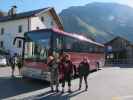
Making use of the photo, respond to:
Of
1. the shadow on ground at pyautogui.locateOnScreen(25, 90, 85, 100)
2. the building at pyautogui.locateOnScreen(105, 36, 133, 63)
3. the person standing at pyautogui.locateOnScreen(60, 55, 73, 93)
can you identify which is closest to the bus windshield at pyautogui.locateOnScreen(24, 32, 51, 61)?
the person standing at pyautogui.locateOnScreen(60, 55, 73, 93)

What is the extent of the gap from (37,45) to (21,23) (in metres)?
36.1

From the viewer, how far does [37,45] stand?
1717 cm

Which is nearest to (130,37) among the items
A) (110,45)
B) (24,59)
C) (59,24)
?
(110,45)

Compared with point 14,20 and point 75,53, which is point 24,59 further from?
point 14,20

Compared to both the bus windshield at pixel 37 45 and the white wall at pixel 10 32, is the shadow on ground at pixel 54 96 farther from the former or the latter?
the white wall at pixel 10 32

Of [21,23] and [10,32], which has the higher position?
[21,23]

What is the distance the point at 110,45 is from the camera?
7969 cm

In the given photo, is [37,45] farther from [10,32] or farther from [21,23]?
[10,32]

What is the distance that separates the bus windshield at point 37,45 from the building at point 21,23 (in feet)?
107

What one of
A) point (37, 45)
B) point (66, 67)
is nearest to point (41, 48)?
point (37, 45)

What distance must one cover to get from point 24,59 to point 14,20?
122 ft

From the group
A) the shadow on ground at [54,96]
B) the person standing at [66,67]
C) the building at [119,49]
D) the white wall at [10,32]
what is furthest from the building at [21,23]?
the shadow on ground at [54,96]

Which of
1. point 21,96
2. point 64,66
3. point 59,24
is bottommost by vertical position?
point 21,96

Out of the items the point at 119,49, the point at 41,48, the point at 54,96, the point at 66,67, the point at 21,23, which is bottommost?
the point at 54,96
